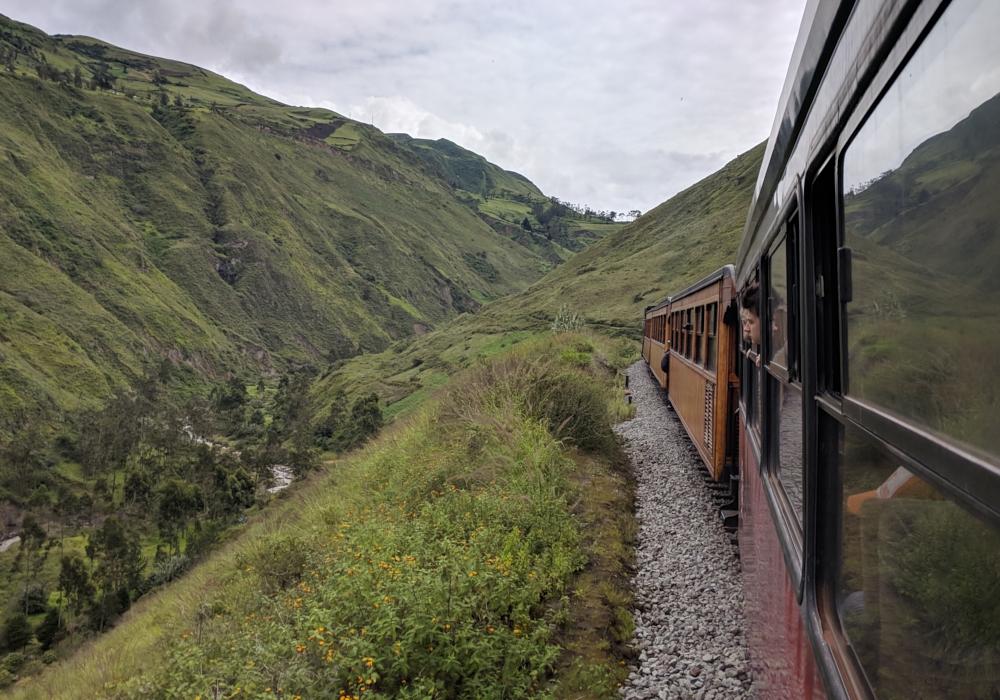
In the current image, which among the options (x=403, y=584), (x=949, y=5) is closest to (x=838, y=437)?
(x=949, y=5)

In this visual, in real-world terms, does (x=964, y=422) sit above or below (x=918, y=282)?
below

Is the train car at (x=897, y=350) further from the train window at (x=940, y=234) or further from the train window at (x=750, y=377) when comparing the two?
the train window at (x=750, y=377)

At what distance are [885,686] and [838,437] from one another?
600 mm

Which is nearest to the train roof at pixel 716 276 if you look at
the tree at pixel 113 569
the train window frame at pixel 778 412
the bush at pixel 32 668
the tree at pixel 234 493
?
the train window frame at pixel 778 412

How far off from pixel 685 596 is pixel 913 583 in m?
4.91

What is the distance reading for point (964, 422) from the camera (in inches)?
33.0

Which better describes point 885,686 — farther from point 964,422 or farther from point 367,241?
point 367,241

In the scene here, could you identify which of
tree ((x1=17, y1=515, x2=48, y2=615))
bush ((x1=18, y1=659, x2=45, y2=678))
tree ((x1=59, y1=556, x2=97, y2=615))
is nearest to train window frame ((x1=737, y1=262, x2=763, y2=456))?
bush ((x1=18, y1=659, x2=45, y2=678))

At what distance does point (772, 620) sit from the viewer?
257 centimetres

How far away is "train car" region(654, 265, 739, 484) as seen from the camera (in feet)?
21.4

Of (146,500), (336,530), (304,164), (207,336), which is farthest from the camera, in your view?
(304,164)

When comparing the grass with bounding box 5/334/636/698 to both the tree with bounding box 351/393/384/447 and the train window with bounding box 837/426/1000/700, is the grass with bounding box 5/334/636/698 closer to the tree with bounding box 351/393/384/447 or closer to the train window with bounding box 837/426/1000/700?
the train window with bounding box 837/426/1000/700

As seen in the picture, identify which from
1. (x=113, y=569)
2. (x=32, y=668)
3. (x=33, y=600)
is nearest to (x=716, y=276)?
(x=32, y=668)

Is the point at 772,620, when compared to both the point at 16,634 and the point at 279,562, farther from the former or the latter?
the point at 16,634
